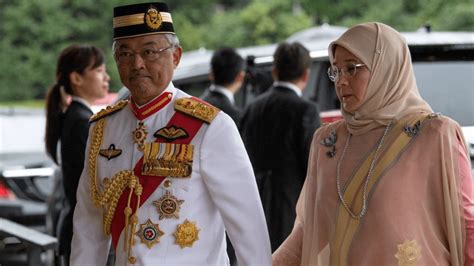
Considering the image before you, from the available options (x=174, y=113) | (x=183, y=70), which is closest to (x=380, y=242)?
(x=174, y=113)

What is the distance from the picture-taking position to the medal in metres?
3.56

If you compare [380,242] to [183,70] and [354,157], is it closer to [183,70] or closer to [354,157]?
[354,157]

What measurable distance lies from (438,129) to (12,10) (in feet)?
63.4

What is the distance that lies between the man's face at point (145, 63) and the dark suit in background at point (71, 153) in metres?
1.72

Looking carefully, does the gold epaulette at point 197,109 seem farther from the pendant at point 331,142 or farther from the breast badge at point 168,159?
the pendant at point 331,142

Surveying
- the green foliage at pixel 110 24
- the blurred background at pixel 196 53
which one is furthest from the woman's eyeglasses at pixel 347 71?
the green foliage at pixel 110 24

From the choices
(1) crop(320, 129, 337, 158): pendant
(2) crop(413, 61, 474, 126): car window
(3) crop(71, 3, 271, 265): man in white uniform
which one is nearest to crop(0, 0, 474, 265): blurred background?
(2) crop(413, 61, 474, 126): car window

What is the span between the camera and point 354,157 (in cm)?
386

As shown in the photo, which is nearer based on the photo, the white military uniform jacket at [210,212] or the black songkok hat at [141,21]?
the white military uniform jacket at [210,212]

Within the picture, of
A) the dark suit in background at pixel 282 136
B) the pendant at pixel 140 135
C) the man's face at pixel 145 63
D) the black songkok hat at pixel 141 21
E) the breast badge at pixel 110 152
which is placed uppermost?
the black songkok hat at pixel 141 21

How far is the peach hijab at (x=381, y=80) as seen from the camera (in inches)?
150

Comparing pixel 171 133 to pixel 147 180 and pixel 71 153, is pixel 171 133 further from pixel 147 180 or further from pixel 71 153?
pixel 71 153

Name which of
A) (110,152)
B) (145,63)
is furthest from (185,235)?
(145,63)

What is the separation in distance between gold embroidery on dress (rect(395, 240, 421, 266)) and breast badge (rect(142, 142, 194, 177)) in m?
0.75
